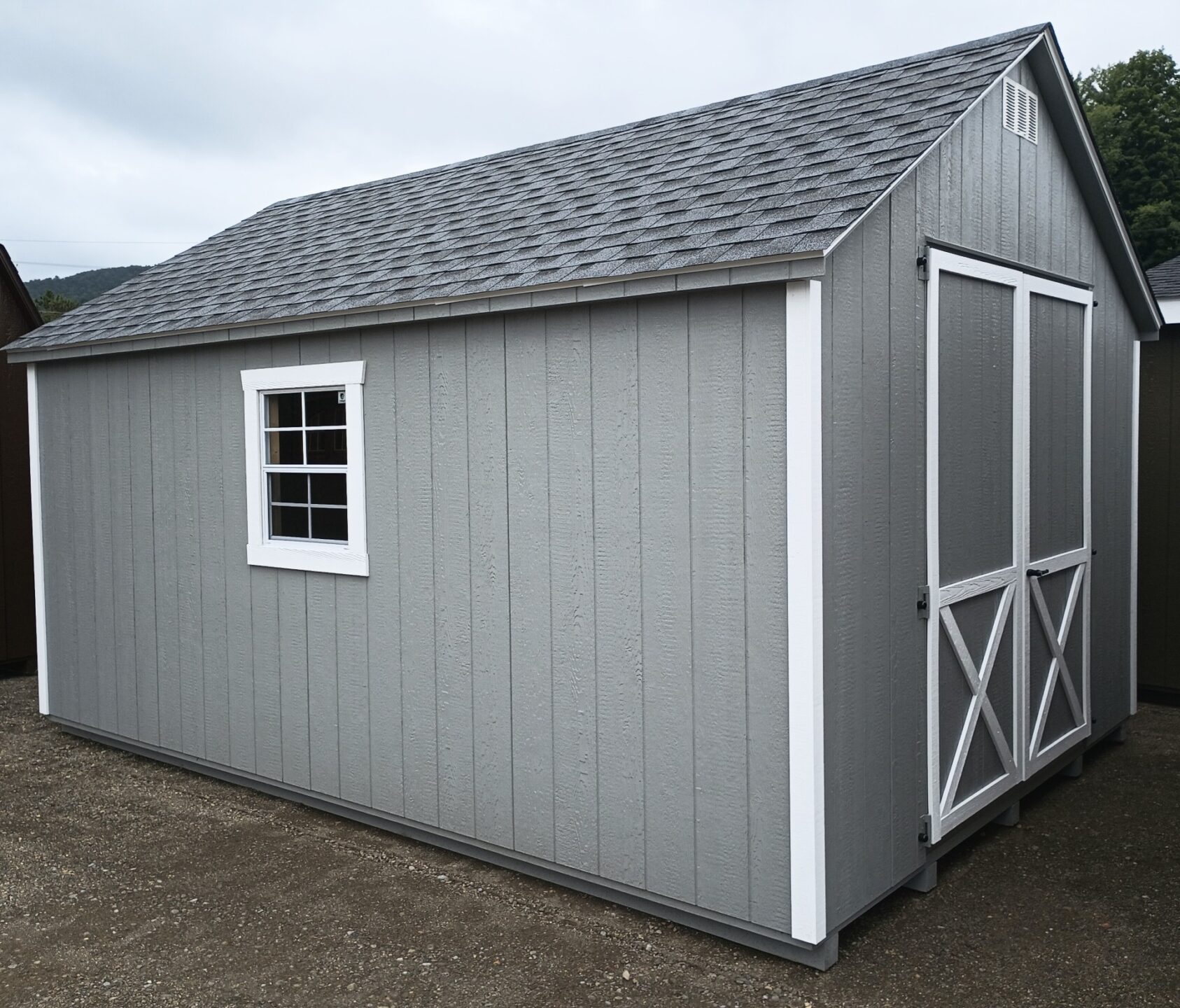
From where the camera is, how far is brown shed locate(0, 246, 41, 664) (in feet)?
28.2

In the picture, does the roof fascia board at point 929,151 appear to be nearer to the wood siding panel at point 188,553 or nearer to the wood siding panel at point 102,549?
the wood siding panel at point 188,553

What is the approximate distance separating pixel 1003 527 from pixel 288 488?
11.4ft

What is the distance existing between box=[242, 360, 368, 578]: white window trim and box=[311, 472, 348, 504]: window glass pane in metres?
0.16

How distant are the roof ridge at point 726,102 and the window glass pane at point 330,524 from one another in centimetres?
290

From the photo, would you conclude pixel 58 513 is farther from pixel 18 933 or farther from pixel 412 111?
pixel 412 111

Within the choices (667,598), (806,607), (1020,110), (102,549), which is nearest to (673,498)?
(667,598)

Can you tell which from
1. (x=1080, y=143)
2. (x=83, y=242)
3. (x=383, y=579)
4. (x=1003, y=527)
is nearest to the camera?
(x=1003, y=527)

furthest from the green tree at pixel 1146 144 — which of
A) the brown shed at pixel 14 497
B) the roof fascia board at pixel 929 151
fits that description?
the brown shed at pixel 14 497

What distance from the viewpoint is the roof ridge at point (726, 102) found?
16.3ft

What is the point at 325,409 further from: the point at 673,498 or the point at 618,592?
the point at 673,498

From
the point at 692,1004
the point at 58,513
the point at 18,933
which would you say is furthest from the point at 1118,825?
the point at 58,513

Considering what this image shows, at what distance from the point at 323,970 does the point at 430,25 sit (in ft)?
89.0

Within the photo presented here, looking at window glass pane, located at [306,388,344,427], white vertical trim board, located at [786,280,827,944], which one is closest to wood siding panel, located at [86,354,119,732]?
window glass pane, located at [306,388,344,427]

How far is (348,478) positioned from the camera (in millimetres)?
5121
